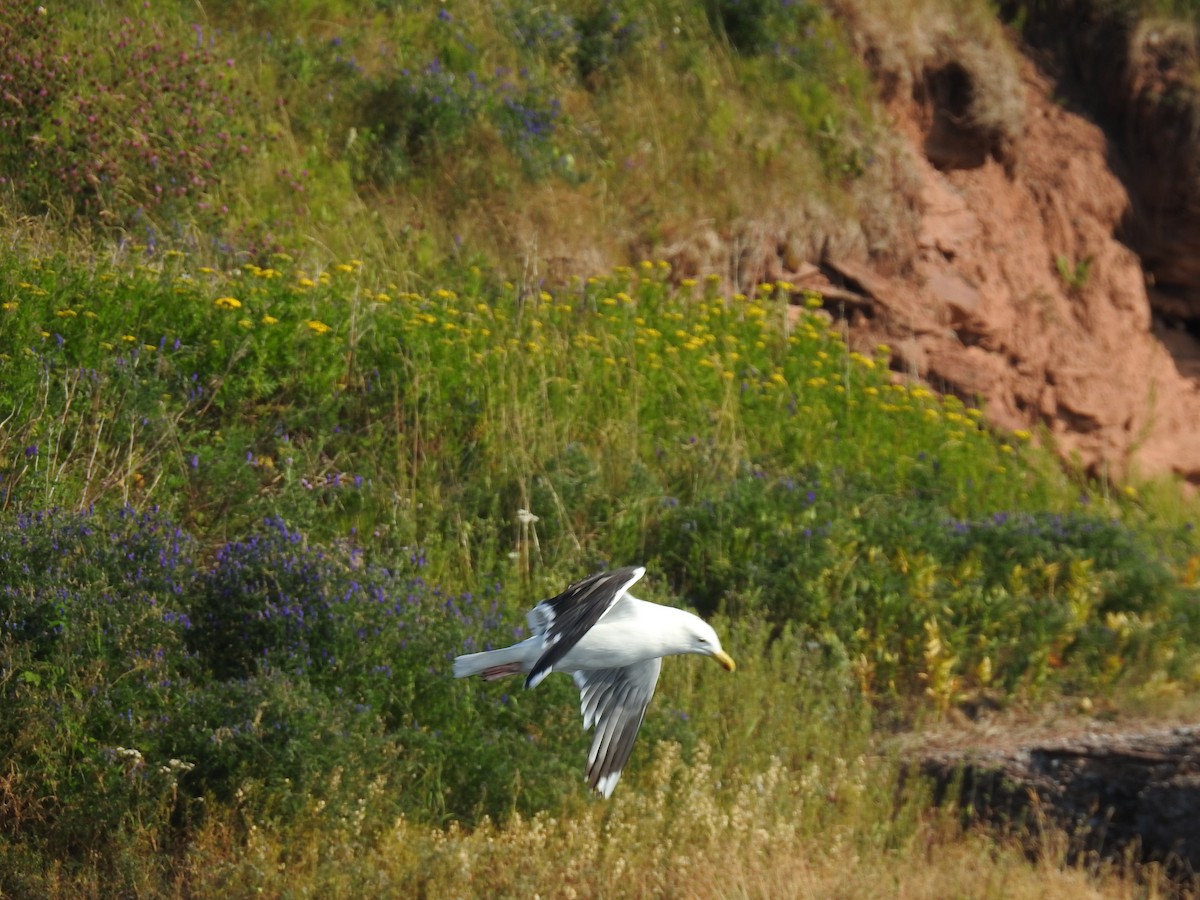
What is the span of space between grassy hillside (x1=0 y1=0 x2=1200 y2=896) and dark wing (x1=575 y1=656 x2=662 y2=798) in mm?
553

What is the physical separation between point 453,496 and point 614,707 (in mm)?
2145

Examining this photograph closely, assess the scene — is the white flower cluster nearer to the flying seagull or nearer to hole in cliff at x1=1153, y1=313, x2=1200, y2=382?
the flying seagull

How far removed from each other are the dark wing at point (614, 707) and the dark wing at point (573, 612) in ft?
2.03

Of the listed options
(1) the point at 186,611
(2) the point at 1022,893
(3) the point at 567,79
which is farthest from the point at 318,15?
(2) the point at 1022,893

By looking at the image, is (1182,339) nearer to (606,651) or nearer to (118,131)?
(118,131)

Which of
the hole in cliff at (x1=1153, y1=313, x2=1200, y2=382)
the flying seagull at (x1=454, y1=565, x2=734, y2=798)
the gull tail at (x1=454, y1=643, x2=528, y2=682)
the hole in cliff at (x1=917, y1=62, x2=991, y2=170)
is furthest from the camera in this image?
the hole in cliff at (x1=1153, y1=313, x2=1200, y2=382)

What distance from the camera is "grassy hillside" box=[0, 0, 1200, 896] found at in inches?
218

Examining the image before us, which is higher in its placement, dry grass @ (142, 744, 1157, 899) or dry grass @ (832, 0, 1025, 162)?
dry grass @ (832, 0, 1025, 162)

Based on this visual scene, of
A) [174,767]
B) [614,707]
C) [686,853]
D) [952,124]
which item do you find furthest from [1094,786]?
[952,124]

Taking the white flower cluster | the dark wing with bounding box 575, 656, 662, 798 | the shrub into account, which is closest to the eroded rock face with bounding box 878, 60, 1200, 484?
the shrub

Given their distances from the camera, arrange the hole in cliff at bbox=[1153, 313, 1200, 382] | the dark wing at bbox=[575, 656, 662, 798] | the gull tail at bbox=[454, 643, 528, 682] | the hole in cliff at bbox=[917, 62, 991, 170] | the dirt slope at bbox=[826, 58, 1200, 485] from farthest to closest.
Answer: the hole in cliff at bbox=[1153, 313, 1200, 382], the hole in cliff at bbox=[917, 62, 991, 170], the dirt slope at bbox=[826, 58, 1200, 485], the dark wing at bbox=[575, 656, 662, 798], the gull tail at bbox=[454, 643, 528, 682]

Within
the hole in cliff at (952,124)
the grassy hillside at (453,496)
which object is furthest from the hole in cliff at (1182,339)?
the grassy hillside at (453,496)

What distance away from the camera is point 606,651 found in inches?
196

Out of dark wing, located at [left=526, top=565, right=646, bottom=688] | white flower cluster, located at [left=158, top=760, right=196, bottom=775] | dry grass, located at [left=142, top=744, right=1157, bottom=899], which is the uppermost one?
dark wing, located at [left=526, top=565, right=646, bottom=688]
